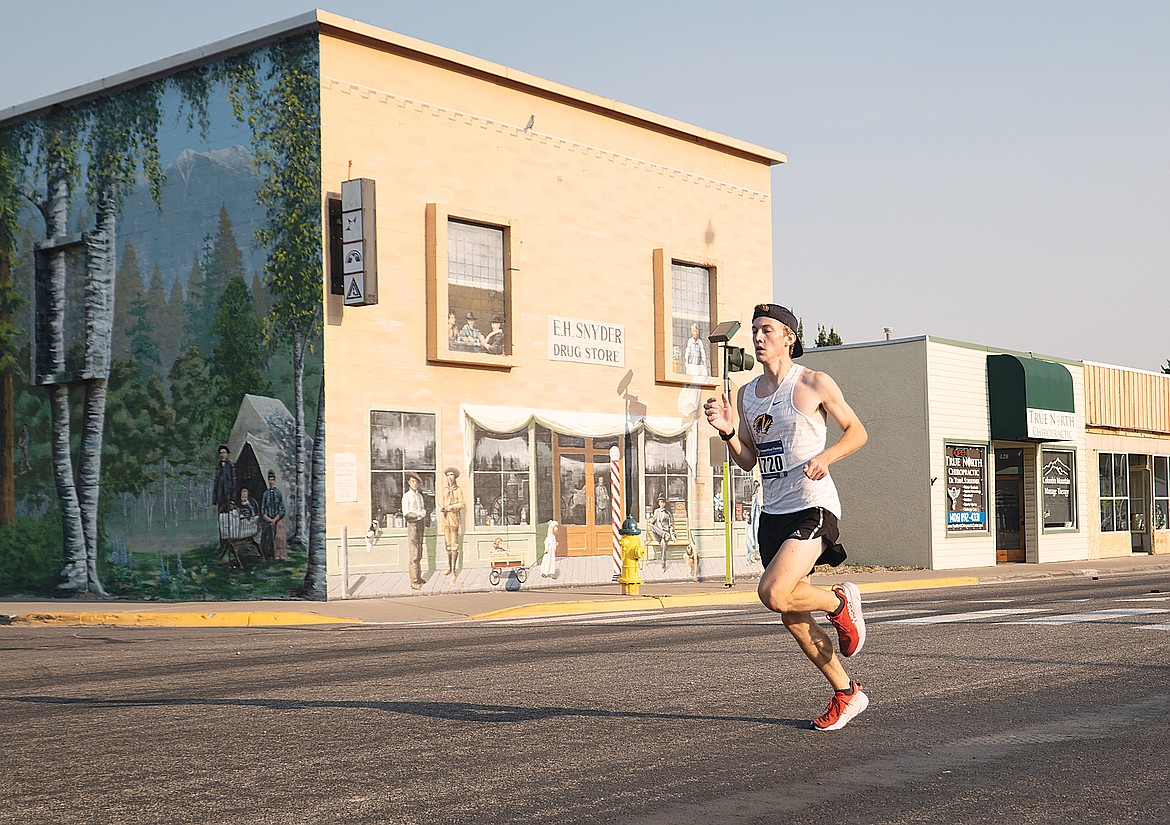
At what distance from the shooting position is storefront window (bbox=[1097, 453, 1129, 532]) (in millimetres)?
38906

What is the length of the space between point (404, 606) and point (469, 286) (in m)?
6.43

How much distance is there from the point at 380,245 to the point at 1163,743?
17.5 meters

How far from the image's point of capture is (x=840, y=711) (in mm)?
6766

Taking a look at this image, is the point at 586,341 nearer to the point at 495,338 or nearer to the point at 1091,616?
the point at 495,338

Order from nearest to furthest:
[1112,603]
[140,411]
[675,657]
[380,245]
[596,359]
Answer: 1. [675,657]
2. [1112,603]
3. [380,245]
4. [140,411]
5. [596,359]

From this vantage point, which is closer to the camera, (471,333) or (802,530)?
(802,530)

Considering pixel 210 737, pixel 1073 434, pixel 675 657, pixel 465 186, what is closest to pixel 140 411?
pixel 465 186

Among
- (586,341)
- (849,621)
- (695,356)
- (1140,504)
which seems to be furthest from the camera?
(1140,504)

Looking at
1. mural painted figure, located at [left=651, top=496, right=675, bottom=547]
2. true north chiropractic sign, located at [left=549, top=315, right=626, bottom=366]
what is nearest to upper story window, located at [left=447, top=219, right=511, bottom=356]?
true north chiropractic sign, located at [left=549, top=315, right=626, bottom=366]

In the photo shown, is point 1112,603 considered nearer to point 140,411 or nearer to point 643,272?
point 643,272

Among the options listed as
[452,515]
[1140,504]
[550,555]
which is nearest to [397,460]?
[452,515]

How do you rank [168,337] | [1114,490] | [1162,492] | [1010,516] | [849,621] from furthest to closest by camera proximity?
[1162,492] < [1114,490] < [1010,516] < [168,337] < [849,621]

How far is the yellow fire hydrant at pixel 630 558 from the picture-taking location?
2187 centimetres

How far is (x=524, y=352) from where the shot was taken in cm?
2472
